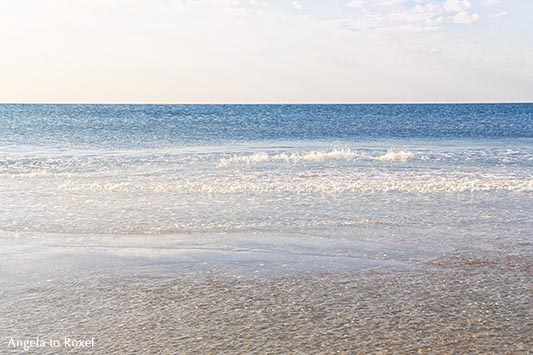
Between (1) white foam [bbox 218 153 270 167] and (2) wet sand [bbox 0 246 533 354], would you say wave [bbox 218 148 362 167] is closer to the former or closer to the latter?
(1) white foam [bbox 218 153 270 167]

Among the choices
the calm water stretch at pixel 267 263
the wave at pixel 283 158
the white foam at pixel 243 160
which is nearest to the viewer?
the calm water stretch at pixel 267 263

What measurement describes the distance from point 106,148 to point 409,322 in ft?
99.7

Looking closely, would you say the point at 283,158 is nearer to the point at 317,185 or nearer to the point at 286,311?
the point at 317,185

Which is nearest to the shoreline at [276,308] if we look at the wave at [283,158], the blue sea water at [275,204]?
the blue sea water at [275,204]

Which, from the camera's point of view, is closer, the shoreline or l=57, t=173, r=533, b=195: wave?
the shoreline

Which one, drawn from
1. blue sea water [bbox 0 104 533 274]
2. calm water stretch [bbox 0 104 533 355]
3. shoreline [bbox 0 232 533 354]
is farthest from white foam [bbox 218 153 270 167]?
shoreline [bbox 0 232 533 354]

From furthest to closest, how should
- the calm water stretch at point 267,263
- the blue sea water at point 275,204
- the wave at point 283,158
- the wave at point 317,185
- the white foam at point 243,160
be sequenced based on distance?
the wave at point 283,158, the white foam at point 243,160, the wave at point 317,185, the blue sea water at point 275,204, the calm water stretch at point 267,263

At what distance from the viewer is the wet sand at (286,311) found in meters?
6.70

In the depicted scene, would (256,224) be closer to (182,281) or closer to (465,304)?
(182,281)

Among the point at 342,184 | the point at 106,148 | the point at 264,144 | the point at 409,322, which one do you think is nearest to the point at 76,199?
the point at 342,184

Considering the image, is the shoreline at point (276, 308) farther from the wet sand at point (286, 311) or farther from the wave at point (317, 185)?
the wave at point (317, 185)

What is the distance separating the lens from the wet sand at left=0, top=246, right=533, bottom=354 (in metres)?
6.70

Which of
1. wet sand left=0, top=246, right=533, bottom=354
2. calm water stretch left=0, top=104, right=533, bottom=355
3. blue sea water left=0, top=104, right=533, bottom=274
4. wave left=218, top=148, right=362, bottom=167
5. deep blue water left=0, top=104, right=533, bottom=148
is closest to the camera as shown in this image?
wet sand left=0, top=246, right=533, bottom=354

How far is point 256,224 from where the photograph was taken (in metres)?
13.3
